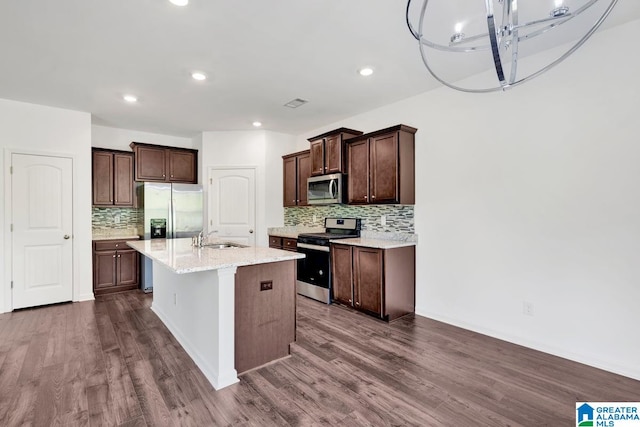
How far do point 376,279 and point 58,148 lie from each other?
4.53 meters

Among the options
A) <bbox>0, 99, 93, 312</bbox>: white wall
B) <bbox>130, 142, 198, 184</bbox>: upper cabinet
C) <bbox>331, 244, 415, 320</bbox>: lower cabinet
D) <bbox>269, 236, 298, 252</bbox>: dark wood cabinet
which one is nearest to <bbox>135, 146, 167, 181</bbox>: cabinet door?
<bbox>130, 142, 198, 184</bbox>: upper cabinet

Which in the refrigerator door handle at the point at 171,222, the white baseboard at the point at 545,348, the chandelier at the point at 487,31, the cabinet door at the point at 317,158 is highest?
the chandelier at the point at 487,31

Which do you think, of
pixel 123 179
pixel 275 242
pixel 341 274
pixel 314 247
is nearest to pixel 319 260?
pixel 314 247

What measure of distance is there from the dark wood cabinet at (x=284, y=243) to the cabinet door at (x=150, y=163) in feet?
7.20

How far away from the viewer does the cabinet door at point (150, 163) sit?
523 centimetres

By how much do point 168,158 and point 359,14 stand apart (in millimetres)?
4350

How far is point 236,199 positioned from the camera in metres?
5.54

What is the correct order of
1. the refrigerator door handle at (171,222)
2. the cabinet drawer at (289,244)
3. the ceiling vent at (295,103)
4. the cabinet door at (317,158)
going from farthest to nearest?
the refrigerator door handle at (171,222), the cabinet drawer at (289,244), the cabinet door at (317,158), the ceiling vent at (295,103)

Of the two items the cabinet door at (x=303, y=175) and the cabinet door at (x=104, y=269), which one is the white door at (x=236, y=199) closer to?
the cabinet door at (x=303, y=175)

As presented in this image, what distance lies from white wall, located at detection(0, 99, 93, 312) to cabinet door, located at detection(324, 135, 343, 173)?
3380 mm

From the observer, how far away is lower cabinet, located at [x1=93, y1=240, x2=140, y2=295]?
15.3ft

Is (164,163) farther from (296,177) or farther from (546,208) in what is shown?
(546,208)

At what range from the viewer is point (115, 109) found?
14.2 feet

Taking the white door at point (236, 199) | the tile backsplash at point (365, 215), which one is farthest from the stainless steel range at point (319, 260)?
the white door at point (236, 199)
